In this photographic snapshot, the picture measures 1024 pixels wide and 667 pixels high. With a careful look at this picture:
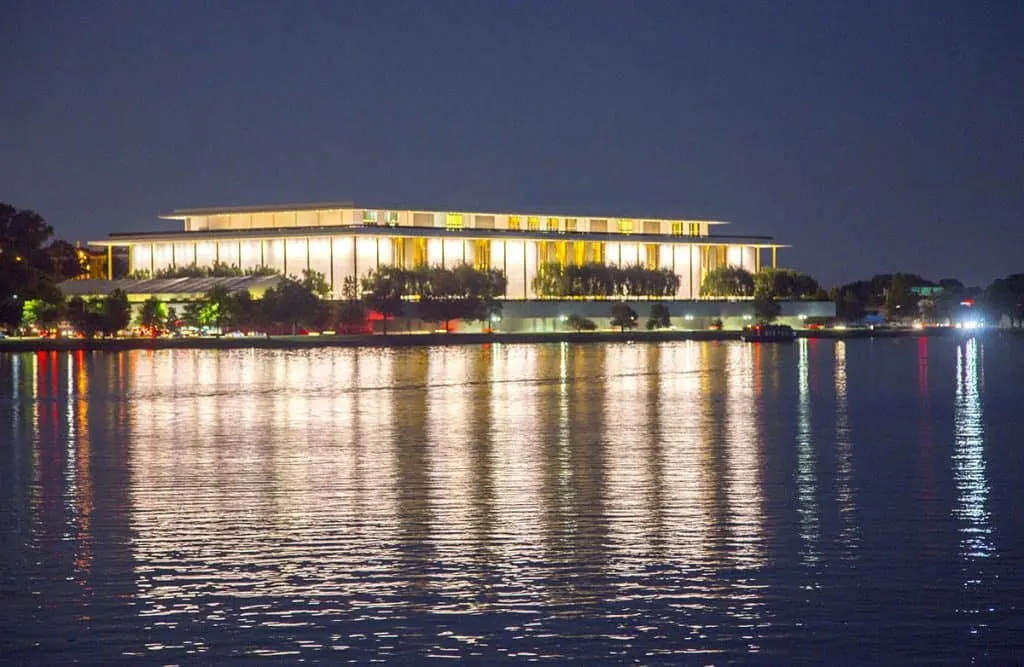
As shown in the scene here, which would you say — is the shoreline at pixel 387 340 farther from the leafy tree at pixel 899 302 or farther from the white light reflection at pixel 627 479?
the white light reflection at pixel 627 479

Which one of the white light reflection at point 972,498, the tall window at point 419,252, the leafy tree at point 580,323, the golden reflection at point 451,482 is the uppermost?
the tall window at point 419,252

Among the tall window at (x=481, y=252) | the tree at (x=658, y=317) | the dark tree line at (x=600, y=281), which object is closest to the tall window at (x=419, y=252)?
the tall window at (x=481, y=252)

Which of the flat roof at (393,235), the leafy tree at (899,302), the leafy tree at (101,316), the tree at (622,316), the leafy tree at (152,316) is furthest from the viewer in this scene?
the leafy tree at (899,302)

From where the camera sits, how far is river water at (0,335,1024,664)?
1189 cm

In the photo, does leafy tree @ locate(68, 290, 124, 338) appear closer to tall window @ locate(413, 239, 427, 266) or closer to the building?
the building

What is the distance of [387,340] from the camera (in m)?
106

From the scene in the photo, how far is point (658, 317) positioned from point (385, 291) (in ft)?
90.4

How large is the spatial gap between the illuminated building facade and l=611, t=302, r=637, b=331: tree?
343 inches

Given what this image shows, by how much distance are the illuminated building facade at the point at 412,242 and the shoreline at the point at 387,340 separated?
13.6 meters

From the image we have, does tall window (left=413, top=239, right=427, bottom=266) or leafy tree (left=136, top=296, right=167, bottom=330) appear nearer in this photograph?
leafy tree (left=136, top=296, right=167, bottom=330)

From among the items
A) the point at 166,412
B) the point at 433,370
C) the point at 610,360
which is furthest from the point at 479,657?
the point at 610,360

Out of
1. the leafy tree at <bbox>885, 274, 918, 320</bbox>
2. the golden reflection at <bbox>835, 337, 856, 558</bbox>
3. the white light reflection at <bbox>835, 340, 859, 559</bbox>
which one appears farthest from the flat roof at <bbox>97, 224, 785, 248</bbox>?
the white light reflection at <bbox>835, 340, 859, 559</bbox>

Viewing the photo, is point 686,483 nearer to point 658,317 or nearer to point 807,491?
point 807,491

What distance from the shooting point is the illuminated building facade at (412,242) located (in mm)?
130875
